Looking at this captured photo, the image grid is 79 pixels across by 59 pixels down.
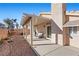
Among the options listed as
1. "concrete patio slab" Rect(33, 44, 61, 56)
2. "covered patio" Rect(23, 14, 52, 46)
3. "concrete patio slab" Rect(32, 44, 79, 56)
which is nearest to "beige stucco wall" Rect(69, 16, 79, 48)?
"concrete patio slab" Rect(32, 44, 79, 56)

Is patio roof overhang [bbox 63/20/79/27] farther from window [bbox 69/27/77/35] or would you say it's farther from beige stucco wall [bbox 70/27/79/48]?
beige stucco wall [bbox 70/27/79/48]

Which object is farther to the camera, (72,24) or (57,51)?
(72,24)

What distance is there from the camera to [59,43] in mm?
21703

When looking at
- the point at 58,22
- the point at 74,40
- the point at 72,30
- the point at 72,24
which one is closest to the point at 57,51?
the point at 74,40

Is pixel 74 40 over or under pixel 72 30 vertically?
under

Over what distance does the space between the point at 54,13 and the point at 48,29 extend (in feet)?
24.8

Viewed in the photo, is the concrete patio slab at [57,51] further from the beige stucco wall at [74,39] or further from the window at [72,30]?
the window at [72,30]

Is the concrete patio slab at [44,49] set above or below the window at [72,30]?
below

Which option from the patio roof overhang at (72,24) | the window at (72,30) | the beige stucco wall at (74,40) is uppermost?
the patio roof overhang at (72,24)

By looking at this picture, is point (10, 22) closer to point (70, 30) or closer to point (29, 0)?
point (70, 30)

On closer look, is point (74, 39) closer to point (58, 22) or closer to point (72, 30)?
point (72, 30)

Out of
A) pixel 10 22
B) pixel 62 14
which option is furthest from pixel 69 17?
pixel 10 22

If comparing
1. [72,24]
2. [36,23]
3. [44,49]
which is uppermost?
[72,24]

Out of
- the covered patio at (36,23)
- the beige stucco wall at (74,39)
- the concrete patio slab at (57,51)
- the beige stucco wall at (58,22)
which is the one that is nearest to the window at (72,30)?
the beige stucco wall at (74,39)
